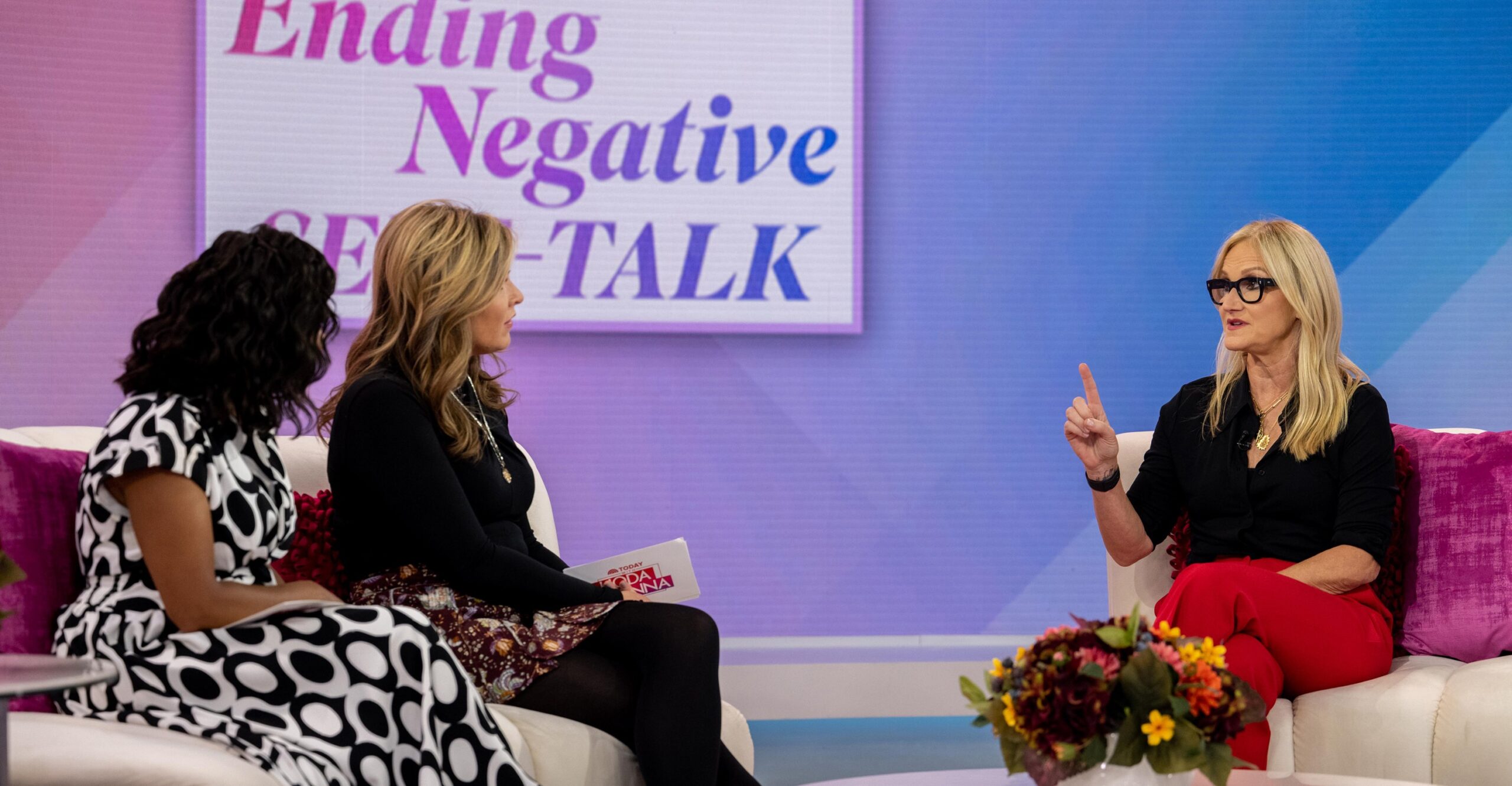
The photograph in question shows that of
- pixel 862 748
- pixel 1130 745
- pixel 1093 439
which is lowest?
pixel 862 748

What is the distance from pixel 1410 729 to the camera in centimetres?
232

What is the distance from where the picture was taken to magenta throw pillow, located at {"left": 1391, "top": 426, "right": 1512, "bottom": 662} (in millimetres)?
2541

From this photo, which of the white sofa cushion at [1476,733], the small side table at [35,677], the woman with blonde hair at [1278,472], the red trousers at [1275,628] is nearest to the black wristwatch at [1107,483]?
the woman with blonde hair at [1278,472]

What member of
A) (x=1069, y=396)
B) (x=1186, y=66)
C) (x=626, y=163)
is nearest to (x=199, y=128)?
(x=626, y=163)

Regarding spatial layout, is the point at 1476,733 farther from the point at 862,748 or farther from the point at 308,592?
the point at 308,592

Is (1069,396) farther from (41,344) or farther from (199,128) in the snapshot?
(41,344)

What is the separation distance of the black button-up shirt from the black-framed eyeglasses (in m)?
0.21

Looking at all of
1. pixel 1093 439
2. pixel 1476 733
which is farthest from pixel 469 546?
pixel 1476 733

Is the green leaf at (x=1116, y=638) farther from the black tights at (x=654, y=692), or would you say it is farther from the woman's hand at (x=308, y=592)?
the woman's hand at (x=308, y=592)

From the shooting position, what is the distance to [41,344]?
3562mm

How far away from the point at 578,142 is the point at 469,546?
74.1 inches

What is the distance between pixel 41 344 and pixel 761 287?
204 centimetres

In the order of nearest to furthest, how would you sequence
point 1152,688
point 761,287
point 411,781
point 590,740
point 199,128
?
point 1152,688
point 411,781
point 590,740
point 199,128
point 761,287

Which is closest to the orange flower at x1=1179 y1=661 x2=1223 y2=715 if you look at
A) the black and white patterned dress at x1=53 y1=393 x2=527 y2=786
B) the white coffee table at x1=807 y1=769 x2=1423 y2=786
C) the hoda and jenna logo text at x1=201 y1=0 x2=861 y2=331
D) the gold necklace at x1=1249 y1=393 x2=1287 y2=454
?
the white coffee table at x1=807 y1=769 x2=1423 y2=786
